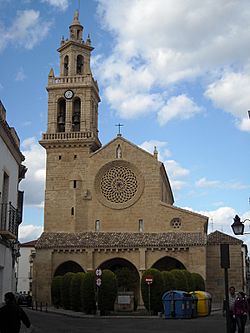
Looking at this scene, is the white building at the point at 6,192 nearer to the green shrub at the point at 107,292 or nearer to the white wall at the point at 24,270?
the green shrub at the point at 107,292

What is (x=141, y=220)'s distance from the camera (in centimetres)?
4203

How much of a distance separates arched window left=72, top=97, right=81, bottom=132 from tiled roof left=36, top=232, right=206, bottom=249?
9556 mm

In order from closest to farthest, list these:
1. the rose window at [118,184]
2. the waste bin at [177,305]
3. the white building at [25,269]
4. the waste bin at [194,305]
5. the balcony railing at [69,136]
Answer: the waste bin at [177,305] < the waste bin at [194,305] < the rose window at [118,184] < the balcony railing at [69,136] < the white building at [25,269]

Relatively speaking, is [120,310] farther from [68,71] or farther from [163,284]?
[68,71]

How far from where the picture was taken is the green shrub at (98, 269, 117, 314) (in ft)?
87.9

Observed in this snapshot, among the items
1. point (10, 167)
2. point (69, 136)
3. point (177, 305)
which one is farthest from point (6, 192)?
point (69, 136)

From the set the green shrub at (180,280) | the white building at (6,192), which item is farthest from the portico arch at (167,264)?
the white building at (6,192)

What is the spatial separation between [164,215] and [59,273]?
959cm

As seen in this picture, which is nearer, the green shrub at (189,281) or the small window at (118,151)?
the green shrub at (189,281)

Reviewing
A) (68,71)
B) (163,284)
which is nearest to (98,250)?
(163,284)

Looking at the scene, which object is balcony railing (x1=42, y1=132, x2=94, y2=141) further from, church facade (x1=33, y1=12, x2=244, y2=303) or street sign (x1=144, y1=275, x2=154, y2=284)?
street sign (x1=144, y1=275, x2=154, y2=284)

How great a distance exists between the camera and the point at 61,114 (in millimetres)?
46438

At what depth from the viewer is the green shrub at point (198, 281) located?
3525 cm

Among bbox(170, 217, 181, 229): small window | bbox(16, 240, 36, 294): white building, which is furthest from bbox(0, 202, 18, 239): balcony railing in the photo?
bbox(16, 240, 36, 294): white building
